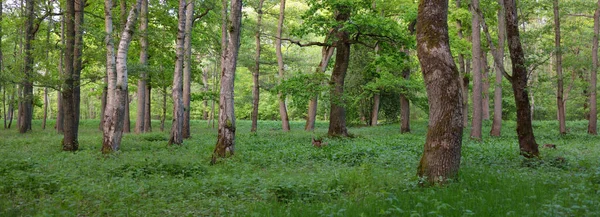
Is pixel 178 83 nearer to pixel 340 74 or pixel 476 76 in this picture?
pixel 340 74

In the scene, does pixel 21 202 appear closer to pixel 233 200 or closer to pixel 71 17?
pixel 233 200

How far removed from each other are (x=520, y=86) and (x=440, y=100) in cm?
573

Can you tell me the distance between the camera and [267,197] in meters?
6.78

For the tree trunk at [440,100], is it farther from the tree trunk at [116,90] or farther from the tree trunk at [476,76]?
the tree trunk at [476,76]

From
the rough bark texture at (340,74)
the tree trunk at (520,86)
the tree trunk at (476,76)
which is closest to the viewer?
the tree trunk at (520,86)

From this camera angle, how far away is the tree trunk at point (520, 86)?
37.7 feet

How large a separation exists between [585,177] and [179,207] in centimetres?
746

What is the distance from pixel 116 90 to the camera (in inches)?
553

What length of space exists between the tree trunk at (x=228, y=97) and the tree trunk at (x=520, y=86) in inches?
303

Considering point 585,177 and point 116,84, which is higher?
point 116,84

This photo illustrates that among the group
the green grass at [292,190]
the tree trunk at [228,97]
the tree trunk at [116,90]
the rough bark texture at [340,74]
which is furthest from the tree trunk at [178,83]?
the rough bark texture at [340,74]

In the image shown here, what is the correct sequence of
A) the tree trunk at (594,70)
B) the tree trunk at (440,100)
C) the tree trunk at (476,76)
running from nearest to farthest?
the tree trunk at (440,100)
the tree trunk at (476,76)
the tree trunk at (594,70)

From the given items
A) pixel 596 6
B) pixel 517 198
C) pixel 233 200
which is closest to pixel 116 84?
pixel 233 200

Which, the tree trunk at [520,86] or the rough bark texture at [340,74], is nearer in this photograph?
the tree trunk at [520,86]
